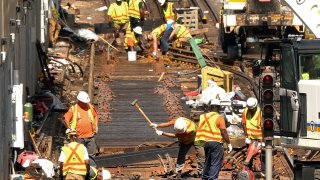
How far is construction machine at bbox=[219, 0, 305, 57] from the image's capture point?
36.9 meters

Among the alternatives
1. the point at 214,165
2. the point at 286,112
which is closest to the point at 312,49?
the point at 286,112

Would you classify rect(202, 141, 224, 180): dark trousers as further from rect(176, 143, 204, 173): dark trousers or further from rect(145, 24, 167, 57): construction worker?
rect(145, 24, 167, 57): construction worker

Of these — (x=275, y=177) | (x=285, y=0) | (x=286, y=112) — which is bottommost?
(x=275, y=177)

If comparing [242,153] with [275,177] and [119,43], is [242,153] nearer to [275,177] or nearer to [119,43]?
[275,177]

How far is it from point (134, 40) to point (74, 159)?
16194mm

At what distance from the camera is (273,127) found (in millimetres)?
21062

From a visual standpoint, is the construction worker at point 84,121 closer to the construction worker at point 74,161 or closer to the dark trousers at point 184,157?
the dark trousers at point 184,157

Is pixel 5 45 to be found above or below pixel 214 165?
above

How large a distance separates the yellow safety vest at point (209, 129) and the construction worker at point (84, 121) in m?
2.19

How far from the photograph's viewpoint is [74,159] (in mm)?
20953

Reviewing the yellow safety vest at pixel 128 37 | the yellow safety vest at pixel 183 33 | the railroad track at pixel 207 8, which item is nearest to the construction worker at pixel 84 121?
the yellow safety vest at pixel 128 37

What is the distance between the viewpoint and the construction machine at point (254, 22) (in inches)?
1454

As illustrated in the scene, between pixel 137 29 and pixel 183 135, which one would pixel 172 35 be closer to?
pixel 137 29

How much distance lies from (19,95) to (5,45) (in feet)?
6.28
